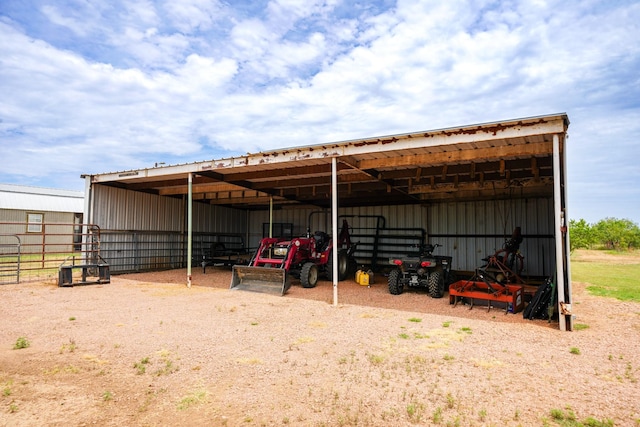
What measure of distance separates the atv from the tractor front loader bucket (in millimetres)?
2272

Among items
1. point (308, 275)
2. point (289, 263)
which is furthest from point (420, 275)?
point (289, 263)

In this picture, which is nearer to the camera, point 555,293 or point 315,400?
point 315,400

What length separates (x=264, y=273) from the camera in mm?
8211

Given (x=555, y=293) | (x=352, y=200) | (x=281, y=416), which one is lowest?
Result: (x=281, y=416)

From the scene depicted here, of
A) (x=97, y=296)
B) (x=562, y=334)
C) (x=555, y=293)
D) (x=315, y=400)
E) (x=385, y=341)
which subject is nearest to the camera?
(x=315, y=400)

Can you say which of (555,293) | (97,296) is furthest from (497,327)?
(97,296)

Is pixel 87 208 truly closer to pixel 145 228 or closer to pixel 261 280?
pixel 145 228

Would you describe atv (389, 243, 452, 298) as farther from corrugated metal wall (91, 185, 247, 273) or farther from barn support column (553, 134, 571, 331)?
corrugated metal wall (91, 185, 247, 273)

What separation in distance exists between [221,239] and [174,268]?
2.53 metres

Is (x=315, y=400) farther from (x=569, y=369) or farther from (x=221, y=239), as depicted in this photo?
(x=221, y=239)

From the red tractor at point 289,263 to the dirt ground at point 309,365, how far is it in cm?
169

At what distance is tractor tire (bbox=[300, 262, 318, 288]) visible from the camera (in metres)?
8.62

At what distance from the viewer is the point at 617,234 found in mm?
28172

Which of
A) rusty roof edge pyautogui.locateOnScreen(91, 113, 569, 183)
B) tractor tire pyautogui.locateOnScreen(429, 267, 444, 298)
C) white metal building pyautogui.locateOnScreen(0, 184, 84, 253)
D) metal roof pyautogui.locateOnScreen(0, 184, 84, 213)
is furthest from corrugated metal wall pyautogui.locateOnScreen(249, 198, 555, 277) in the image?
metal roof pyautogui.locateOnScreen(0, 184, 84, 213)
